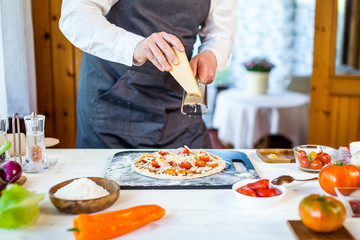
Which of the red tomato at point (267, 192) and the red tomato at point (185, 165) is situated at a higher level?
the red tomato at point (185, 165)

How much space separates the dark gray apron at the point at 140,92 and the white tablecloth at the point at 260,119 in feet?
5.92

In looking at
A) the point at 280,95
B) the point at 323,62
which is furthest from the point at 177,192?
the point at 280,95

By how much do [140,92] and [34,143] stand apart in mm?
560

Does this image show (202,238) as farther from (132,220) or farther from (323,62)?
(323,62)

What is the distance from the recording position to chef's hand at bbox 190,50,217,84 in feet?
5.25

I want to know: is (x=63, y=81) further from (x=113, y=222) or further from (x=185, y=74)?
(x=113, y=222)

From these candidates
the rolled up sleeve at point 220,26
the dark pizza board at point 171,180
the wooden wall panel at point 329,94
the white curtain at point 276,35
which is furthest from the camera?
the white curtain at point 276,35

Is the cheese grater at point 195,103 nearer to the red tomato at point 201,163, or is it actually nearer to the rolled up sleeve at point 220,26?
the red tomato at point 201,163

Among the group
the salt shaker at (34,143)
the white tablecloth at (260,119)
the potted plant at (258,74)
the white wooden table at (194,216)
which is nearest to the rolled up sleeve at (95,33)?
the salt shaker at (34,143)

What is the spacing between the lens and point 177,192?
1242 mm

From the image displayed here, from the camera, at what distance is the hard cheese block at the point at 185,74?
1.32m

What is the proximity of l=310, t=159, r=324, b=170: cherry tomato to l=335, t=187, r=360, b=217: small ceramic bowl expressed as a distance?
329 mm

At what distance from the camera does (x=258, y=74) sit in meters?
3.92

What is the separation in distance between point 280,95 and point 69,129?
7.14 ft
